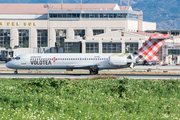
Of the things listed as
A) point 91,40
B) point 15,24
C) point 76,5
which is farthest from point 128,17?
point 15,24

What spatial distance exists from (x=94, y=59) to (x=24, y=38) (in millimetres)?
74081

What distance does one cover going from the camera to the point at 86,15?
4412 inches

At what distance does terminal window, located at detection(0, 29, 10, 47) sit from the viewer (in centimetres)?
11406

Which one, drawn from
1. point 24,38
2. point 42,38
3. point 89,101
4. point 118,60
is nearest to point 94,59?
point 118,60

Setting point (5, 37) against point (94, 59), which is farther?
point (5, 37)

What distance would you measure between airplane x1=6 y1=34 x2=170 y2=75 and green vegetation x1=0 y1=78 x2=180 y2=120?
50.7 feet

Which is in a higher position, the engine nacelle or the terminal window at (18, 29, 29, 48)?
the terminal window at (18, 29, 29, 48)

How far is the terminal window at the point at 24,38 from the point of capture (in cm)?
11403

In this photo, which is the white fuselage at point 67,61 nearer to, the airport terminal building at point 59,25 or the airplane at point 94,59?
the airplane at point 94,59

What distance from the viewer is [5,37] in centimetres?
11506

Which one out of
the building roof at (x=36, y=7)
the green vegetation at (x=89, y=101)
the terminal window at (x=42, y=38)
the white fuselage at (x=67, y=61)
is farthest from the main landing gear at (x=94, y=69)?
the building roof at (x=36, y=7)

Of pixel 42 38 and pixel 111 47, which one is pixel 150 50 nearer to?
pixel 111 47

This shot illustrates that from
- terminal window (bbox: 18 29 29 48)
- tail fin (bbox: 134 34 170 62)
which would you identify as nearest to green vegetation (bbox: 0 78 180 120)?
tail fin (bbox: 134 34 170 62)

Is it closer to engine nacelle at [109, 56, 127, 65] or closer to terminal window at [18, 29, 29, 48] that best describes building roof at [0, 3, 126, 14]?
terminal window at [18, 29, 29, 48]
